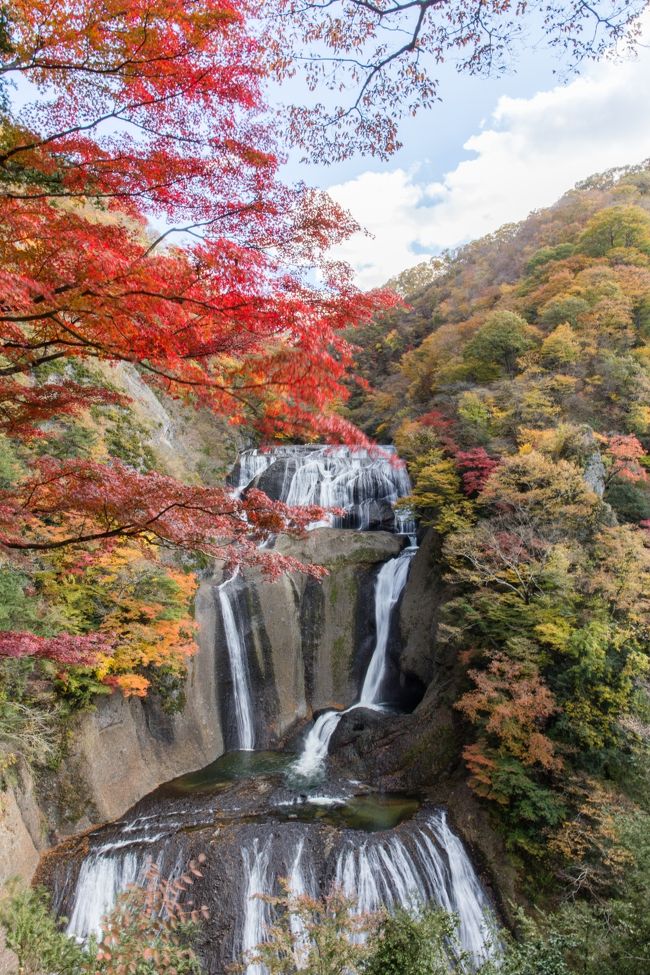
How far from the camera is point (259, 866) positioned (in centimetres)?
762

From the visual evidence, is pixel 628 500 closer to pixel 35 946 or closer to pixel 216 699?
pixel 216 699

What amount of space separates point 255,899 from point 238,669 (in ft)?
21.4

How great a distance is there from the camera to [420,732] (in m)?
10.8

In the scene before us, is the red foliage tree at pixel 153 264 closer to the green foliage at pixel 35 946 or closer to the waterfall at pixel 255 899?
the green foliage at pixel 35 946

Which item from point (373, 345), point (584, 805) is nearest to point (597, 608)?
point (584, 805)

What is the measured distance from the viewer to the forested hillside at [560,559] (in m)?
7.61

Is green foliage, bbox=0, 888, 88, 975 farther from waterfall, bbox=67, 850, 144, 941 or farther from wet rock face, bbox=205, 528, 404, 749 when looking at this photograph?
wet rock face, bbox=205, 528, 404, 749

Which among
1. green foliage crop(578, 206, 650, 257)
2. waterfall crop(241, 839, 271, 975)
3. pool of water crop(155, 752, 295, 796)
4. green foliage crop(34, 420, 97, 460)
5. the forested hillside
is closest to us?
waterfall crop(241, 839, 271, 975)

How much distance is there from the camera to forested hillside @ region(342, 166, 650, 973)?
7609 millimetres

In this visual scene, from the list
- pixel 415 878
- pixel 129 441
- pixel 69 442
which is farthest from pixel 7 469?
pixel 415 878

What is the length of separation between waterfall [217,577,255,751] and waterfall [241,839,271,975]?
16.7 ft

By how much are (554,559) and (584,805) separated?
13.5 ft

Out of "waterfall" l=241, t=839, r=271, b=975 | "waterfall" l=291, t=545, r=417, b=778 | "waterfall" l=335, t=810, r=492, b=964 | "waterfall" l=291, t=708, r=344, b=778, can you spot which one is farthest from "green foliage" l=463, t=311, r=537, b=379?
"waterfall" l=241, t=839, r=271, b=975

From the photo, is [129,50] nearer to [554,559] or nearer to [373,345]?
[554,559]
